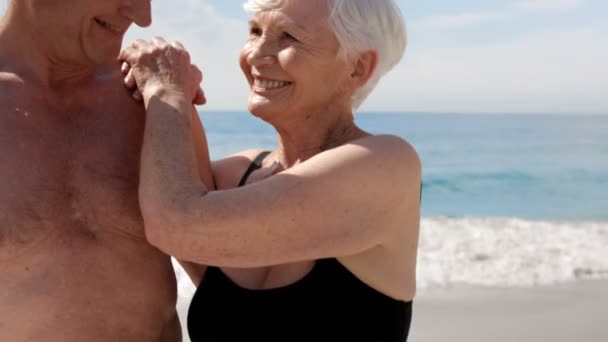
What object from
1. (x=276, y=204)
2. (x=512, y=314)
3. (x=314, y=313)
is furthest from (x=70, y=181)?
(x=512, y=314)

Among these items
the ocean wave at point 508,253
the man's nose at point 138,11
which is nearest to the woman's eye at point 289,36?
the man's nose at point 138,11

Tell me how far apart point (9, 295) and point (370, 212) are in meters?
0.94

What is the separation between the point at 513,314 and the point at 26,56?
5.39m

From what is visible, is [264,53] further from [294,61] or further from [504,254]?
[504,254]

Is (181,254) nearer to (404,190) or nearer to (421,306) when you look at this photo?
(404,190)

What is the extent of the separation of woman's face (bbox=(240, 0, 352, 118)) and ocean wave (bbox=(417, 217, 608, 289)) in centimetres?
552

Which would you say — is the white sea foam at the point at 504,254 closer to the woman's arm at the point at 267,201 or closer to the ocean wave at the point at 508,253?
the ocean wave at the point at 508,253

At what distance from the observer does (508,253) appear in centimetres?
924

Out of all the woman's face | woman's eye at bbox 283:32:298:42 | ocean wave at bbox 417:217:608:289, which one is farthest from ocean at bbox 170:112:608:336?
woman's eye at bbox 283:32:298:42

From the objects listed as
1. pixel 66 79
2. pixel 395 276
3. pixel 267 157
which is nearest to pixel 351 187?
pixel 395 276

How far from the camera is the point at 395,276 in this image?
2.36 metres

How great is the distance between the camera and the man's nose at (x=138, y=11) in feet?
7.01

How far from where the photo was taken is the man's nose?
2.14 meters

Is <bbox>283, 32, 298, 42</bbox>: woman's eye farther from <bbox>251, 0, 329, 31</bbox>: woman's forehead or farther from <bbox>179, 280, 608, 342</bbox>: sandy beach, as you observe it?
<bbox>179, 280, 608, 342</bbox>: sandy beach
